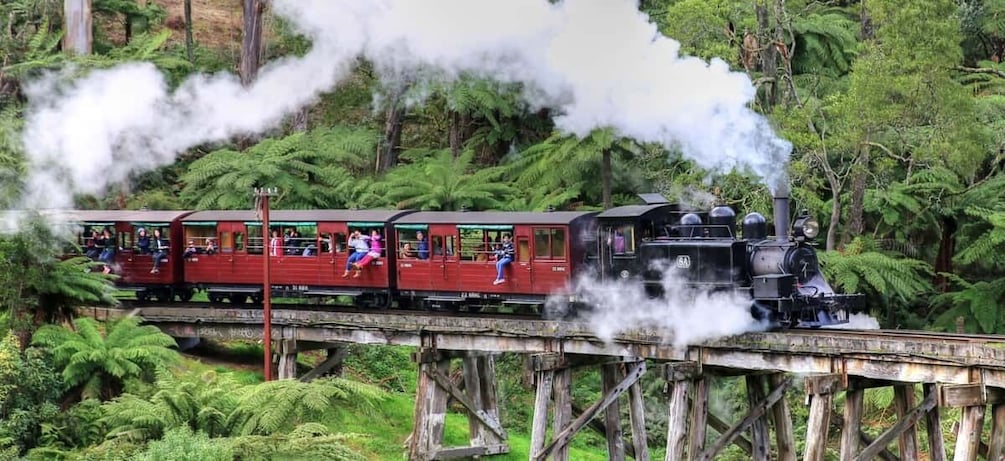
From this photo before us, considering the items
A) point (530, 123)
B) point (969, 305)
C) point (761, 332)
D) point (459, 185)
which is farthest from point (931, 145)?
point (530, 123)

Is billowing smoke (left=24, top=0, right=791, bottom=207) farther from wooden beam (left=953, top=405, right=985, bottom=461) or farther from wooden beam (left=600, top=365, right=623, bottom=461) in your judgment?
wooden beam (left=953, top=405, right=985, bottom=461)

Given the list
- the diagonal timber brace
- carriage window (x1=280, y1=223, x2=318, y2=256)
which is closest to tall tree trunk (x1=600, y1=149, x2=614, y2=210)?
carriage window (x1=280, y1=223, x2=318, y2=256)

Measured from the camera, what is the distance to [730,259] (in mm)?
20609

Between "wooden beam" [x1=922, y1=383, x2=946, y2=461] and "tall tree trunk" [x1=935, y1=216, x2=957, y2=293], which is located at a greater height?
"tall tree trunk" [x1=935, y1=216, x2=957, y2=293]

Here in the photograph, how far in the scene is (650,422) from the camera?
1173 inches

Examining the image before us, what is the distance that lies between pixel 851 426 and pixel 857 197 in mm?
11524

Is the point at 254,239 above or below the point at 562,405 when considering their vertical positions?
above

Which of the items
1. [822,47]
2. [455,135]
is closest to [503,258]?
[455,135]

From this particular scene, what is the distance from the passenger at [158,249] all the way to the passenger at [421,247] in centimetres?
600

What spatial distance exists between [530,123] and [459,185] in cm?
524

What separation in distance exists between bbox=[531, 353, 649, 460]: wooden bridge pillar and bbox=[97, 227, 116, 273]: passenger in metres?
11.2

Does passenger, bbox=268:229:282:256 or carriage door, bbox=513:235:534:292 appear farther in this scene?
passenger, bbox=268:229:282:256

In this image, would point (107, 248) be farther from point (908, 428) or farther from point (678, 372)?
point (908, 428)

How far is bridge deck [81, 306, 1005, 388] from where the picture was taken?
56.1 feet
